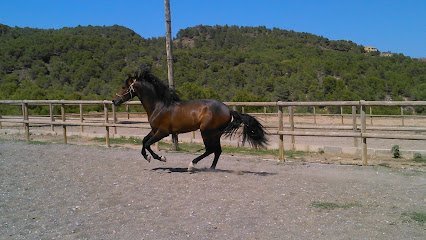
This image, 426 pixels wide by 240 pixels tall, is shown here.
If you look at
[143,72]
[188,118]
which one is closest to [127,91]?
[143,72]

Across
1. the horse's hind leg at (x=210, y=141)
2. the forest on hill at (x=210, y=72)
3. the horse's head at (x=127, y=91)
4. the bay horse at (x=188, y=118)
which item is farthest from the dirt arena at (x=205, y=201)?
the forest on hill at (x=210, y=72)

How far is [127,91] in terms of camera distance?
9.10m

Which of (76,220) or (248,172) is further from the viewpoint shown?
(248,172)

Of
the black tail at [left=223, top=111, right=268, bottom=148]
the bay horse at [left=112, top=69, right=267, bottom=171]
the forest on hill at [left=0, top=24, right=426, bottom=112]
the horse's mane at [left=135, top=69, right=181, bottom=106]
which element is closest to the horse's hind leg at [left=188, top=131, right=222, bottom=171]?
the bay horse at [left=112, top=69, right=267, bottom=171]

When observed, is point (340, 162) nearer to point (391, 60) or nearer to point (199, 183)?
point (199, 183)

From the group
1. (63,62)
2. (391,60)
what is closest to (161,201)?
(63,62)

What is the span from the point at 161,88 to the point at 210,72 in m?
47.4

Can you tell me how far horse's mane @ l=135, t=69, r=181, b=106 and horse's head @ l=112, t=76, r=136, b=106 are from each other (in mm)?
151

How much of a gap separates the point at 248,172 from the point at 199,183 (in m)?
1.49

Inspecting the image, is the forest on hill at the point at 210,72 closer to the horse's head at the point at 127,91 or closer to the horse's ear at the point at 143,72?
the horse's head at the point at 127,91

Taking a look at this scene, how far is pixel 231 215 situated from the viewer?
5344 millimetres

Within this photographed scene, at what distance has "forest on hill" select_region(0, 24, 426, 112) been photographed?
3994 centimetres

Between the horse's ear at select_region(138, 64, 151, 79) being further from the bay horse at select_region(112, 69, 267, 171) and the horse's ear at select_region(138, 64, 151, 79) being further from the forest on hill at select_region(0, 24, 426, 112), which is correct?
the forest on hill at select_region(0, 24, 426, 112)

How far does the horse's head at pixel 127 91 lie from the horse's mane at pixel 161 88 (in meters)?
0.15
